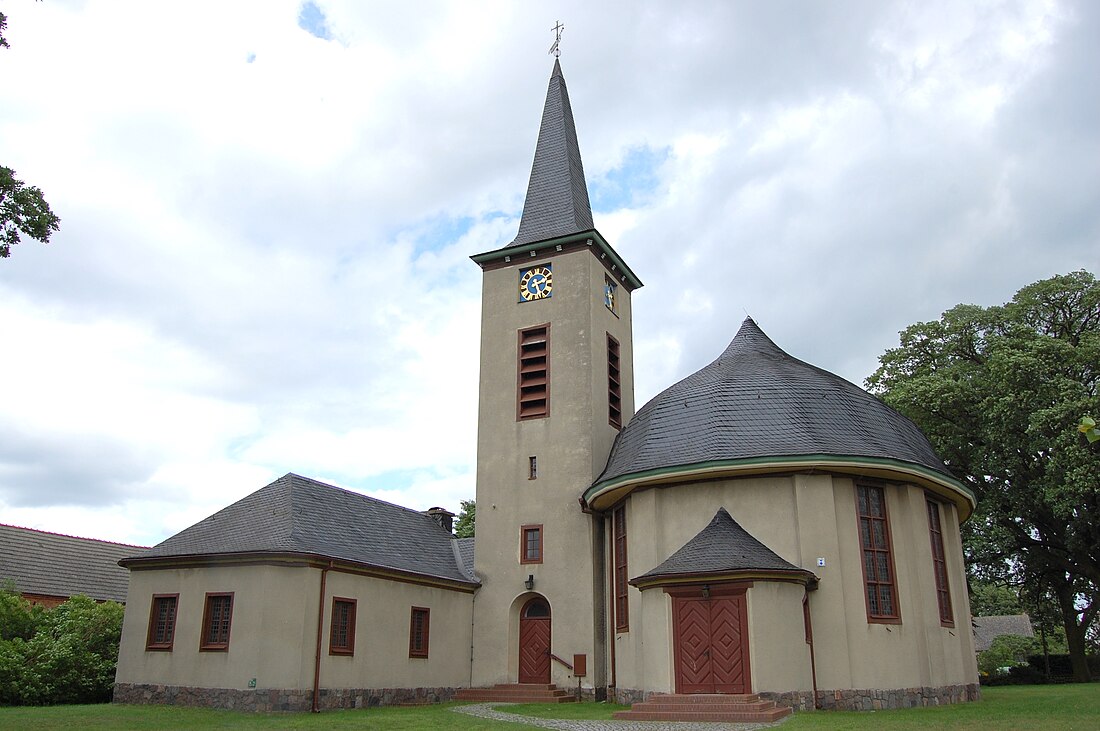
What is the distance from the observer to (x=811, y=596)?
1809 centimetres

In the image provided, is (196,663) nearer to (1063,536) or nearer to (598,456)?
(598,456)

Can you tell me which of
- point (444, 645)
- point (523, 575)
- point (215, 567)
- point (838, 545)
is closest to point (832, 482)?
point (838, 545)

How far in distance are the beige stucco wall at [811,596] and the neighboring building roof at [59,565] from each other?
1964cm

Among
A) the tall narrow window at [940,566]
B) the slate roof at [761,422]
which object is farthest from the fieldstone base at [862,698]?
the slate roof at [761,422]

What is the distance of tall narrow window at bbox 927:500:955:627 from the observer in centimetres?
1991

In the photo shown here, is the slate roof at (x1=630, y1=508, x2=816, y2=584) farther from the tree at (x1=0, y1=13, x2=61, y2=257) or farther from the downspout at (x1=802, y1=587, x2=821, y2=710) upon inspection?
the tree at (x1=0, y1=13, x2=61, y2=257)

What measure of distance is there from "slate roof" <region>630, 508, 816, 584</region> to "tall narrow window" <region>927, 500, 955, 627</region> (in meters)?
4.01

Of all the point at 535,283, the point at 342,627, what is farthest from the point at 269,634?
the point at 535,283

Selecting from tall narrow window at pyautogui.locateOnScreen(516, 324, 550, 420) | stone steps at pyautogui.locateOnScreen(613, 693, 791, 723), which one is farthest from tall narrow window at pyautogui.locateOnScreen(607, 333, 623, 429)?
stone steps at pyautogui.locateOnScreen(613, 693, 791, 723)

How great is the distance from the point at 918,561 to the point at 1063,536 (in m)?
12.8

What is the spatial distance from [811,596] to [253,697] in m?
11.5

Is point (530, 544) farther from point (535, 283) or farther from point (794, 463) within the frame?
point (794, 463)

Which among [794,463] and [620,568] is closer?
[794,463]

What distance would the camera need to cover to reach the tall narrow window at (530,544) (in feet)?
78.3
